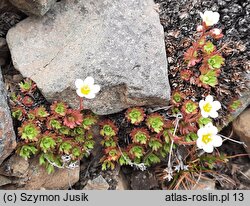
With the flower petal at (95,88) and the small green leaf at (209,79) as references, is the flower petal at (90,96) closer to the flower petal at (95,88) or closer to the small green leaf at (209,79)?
the flower petal at (95,88)

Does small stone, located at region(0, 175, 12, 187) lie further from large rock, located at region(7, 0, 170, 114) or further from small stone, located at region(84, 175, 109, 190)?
large rock, located at region(7, 0, 170, 114)

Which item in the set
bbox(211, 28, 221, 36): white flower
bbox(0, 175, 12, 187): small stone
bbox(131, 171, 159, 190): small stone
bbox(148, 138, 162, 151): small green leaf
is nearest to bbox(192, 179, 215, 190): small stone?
bbox(131, 171, 159, 190): small stone

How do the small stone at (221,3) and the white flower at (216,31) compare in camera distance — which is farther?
the small stone at (221,3)

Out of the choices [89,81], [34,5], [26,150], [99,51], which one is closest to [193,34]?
[99,51]

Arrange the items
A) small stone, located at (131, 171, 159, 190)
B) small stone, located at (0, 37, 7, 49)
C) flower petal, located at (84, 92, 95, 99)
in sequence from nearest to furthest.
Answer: flower petal, located at (84, 92, 95, 99)
small stone, located at (0, 37, 7, 49)
small stone, located at (131, 171, 159, 190)

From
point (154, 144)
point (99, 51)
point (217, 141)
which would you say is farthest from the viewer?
point (154, 144)

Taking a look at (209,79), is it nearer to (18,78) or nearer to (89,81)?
(89,81)

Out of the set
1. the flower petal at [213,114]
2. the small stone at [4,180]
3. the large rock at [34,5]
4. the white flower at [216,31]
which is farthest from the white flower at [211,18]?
the small stone at [4,180]
